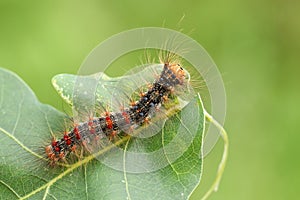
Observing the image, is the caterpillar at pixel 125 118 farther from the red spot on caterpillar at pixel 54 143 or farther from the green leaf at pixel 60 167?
the green leaf at pixel 60 167

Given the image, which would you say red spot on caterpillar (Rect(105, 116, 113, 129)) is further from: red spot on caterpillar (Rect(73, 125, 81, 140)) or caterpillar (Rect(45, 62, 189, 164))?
red spot on caterpillar (Rect(73, 125, 81, 140))

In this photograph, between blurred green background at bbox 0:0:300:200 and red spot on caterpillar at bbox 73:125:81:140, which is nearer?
red spot on caterpillar at bbox 73:125:81:140

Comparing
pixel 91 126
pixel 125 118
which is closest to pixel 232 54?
pixel 125 118

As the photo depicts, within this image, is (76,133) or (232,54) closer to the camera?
(76,133)

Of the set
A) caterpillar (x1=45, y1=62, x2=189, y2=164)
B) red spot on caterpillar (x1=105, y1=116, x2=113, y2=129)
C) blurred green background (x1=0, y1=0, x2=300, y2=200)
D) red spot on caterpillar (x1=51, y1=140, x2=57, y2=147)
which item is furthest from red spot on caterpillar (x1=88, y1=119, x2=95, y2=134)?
blurred green background (x1=0, y1=0, x2=300, y2=200)

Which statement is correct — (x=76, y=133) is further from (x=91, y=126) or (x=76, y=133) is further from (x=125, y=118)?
(x=125, y=118)

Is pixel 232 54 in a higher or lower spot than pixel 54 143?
lower
